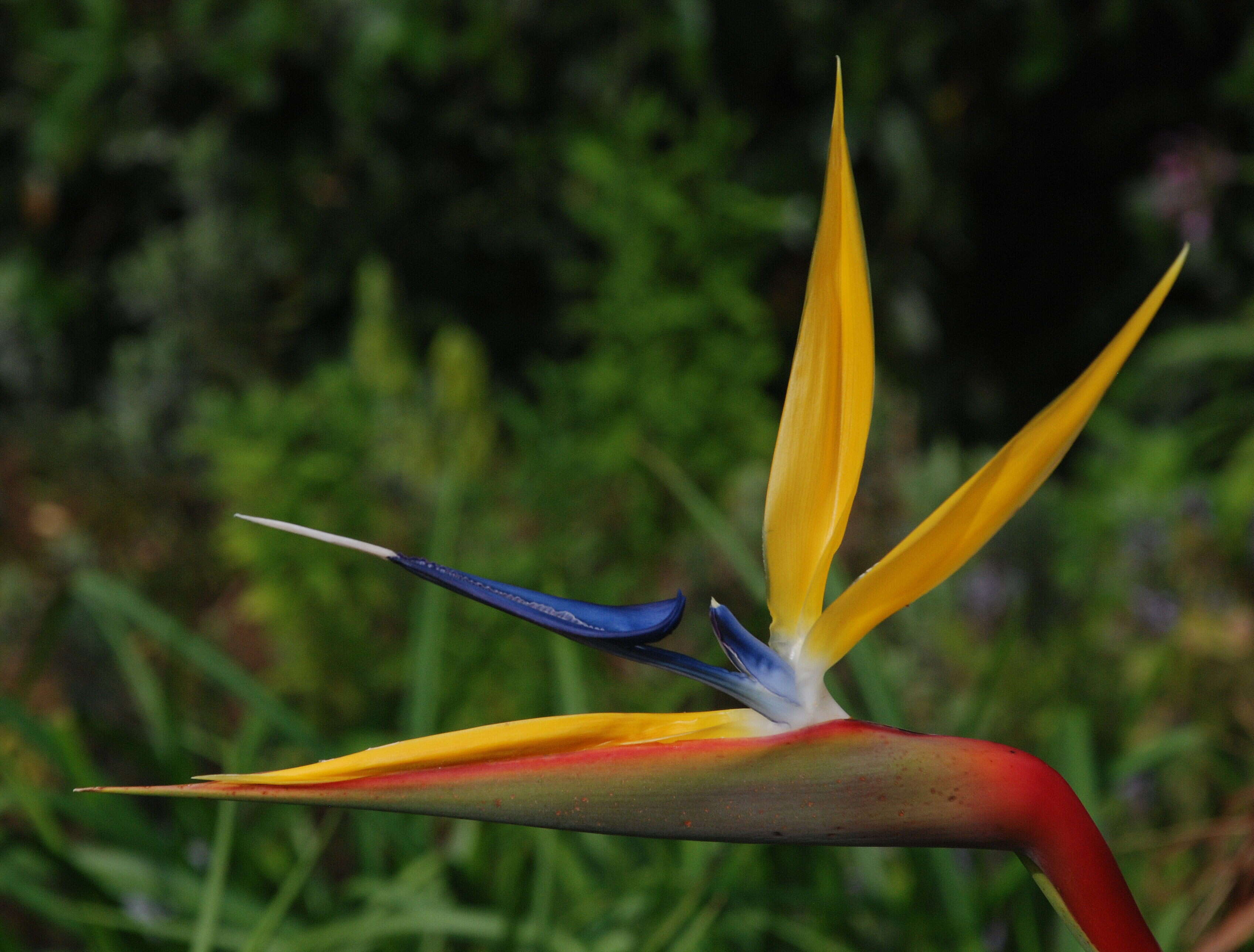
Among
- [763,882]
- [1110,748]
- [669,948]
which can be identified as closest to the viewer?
[669,948]

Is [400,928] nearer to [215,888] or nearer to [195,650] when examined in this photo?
[215,888]

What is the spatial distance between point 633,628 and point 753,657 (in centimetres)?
5

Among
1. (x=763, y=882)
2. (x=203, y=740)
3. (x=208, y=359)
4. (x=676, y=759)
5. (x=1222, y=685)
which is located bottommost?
(x=676, y=759)

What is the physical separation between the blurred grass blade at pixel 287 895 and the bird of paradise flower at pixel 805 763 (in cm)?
38

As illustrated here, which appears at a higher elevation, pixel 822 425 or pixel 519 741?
pixel 822 425

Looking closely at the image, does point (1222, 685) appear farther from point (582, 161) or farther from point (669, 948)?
point (582, 161)

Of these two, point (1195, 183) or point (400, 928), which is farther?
point (1195, 183)

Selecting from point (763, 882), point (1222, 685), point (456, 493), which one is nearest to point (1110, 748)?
point (763, 882)

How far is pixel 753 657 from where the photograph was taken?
366 mm

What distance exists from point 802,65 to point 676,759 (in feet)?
5.93

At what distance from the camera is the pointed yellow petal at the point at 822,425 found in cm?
36

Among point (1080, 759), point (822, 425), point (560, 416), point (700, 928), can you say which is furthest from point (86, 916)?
point (560, 416)

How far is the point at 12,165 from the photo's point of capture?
2449 mm

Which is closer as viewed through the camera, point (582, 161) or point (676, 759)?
point (676, 759)
